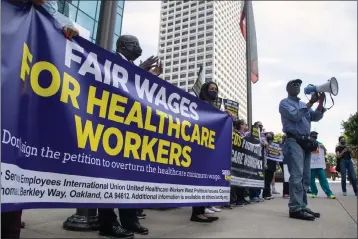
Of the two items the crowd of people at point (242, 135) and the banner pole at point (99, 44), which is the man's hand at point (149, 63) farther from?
the banner pole at point (99, 44)

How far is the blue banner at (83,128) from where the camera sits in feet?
5.70

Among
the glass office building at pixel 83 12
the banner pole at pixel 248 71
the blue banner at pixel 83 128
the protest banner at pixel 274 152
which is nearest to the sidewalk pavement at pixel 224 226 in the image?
the blue banner at pixel 83 128

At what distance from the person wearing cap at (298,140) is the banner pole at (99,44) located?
2630mm

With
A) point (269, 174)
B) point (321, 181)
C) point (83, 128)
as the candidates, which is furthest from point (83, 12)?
point (83, 128)

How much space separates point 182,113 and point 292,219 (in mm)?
2278

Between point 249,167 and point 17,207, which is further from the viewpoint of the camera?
point 249,167

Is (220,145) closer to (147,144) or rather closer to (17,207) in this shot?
(147,144)

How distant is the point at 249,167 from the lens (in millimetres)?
6055

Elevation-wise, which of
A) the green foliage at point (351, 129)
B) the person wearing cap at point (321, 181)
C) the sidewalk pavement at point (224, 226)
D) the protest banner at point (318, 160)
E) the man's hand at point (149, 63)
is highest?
the green foliage at point (351, 129)

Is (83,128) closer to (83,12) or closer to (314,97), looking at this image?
(314,97)

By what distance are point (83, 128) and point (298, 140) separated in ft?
10.9

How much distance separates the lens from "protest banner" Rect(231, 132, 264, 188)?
18.2 ft

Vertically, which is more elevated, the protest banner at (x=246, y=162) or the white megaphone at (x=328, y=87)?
the white megaphone at (x=328, y=87)

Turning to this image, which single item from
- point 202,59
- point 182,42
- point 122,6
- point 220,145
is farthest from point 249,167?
point 182,42
